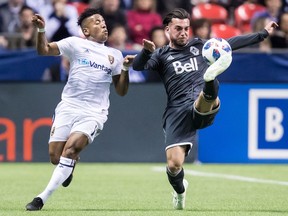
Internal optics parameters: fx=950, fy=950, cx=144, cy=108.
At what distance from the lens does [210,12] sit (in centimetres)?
2066

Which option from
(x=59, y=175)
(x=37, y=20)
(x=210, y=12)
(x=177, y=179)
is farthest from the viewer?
(x=210, y=12)

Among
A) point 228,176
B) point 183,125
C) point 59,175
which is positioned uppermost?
point 183,125

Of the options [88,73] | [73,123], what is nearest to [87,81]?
[88,73]

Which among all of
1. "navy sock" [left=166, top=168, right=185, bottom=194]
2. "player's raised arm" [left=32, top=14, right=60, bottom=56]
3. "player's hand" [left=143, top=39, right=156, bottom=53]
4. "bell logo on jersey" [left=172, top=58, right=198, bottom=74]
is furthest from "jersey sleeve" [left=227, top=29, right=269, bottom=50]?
"player's raised arm" [left=32, top=14, right=60, bottom=56]

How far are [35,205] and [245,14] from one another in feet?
39.0

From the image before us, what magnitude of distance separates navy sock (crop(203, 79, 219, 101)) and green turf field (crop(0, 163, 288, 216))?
1187mm

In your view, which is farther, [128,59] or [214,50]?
[128,59]

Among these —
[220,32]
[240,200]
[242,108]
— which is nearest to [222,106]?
[242,108]

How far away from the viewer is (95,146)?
56.9 feet

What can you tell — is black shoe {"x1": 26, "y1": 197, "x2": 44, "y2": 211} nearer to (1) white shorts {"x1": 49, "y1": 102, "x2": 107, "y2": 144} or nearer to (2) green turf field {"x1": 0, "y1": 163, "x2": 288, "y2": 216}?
(2) green turf field {"x1": 0, "y1": 163, "x2": 288, "y2": 216}

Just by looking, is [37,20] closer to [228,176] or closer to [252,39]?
[252,39]

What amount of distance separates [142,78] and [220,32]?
3112 millimetres

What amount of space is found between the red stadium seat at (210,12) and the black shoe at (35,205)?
11097mm

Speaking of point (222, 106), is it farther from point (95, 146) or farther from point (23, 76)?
point (23, 76)
